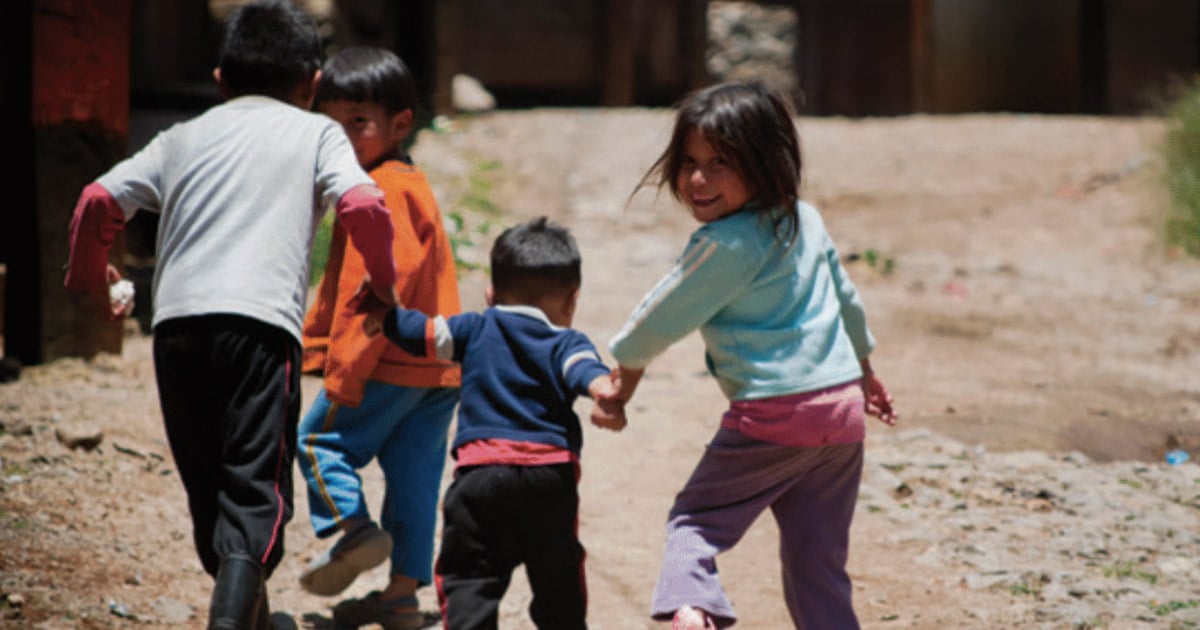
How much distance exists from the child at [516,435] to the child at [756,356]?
0.62 ft

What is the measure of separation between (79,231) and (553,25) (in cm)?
1143

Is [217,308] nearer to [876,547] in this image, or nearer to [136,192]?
[136,192]

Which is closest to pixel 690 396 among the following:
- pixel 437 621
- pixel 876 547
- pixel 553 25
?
pixel 876 547

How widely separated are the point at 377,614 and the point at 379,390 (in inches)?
22.5

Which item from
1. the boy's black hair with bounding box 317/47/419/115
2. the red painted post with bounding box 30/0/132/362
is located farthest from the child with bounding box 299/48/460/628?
the red painted post with bounding box 30/0/132/362

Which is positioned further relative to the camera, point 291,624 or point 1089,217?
point 1089,217

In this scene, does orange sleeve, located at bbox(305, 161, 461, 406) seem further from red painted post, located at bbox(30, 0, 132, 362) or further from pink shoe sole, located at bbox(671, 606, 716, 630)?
red painted post, located at bbox(30, 0, 132, 362)

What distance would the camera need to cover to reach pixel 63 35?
5211 mm

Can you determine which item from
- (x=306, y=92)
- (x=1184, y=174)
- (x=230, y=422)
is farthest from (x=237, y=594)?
(x=1184, y=174)

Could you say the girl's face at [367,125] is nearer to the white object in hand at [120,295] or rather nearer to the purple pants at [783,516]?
the white object in hand at [120,295]

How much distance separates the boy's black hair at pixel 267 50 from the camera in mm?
2852

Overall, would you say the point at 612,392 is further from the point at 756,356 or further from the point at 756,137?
the point at 756,137

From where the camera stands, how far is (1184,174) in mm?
8164

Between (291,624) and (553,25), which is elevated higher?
(553,25)
